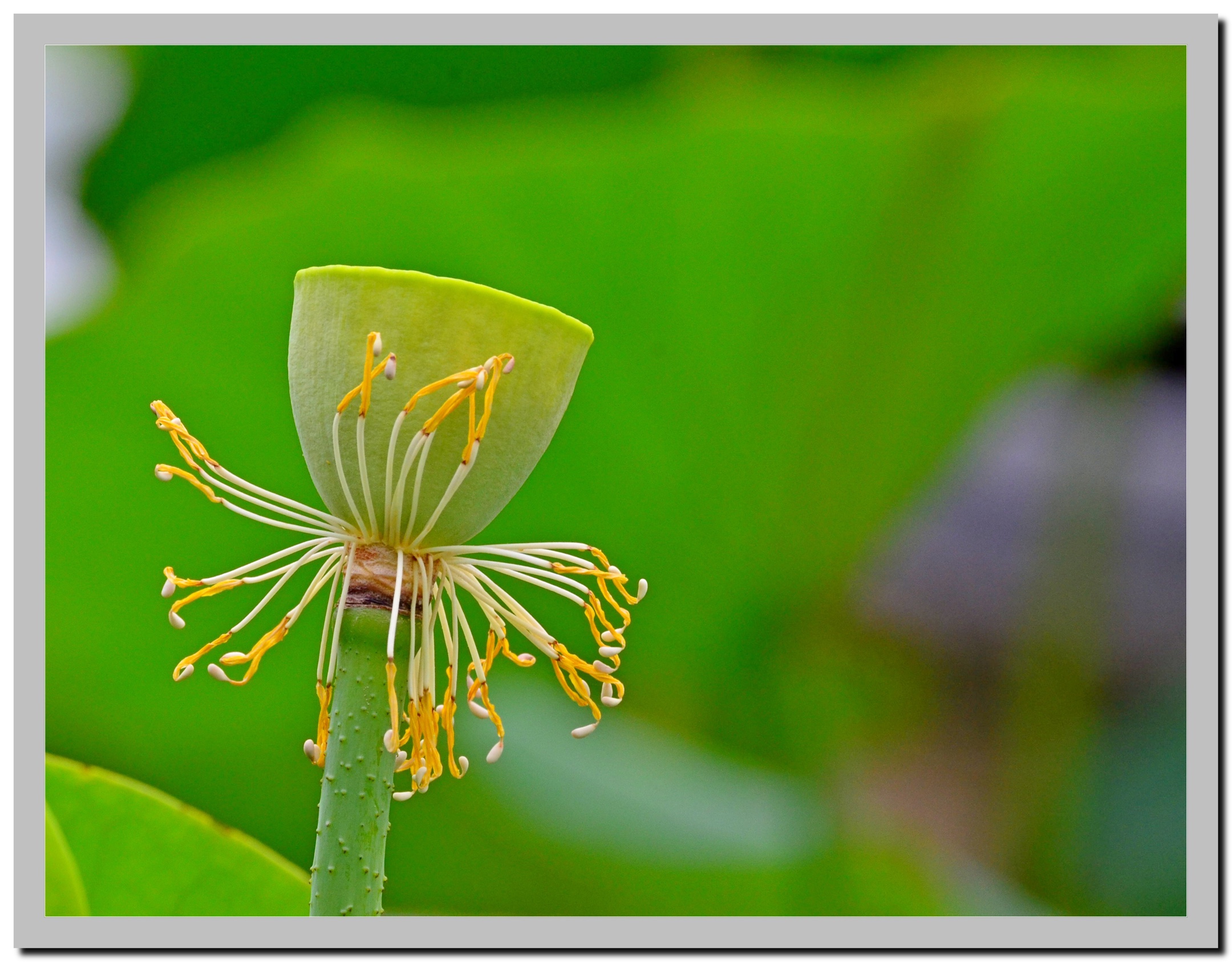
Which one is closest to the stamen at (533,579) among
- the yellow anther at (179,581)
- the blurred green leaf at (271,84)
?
the yellow anther at (179,581)

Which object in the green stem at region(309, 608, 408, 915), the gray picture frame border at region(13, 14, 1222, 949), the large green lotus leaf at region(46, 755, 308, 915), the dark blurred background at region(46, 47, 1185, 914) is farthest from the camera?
the dark blurred background at region(46, 47, 1185, 914)

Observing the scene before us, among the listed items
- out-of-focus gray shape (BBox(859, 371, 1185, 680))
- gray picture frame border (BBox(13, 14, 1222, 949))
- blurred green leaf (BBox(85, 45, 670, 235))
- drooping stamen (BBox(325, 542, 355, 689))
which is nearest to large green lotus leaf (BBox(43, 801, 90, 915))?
drooping stamen (BBox(325, 542, 355, 689))

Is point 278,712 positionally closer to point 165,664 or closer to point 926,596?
point 165,664

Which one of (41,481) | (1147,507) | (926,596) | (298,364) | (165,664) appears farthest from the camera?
(926,596)

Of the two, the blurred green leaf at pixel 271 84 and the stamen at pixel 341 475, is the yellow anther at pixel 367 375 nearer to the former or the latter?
the stamen at pixel 341 475

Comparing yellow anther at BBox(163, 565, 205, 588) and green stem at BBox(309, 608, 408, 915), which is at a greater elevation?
yellow anther at BBox(163, 565, 205, 588)

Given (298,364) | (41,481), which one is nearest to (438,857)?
(41,481)

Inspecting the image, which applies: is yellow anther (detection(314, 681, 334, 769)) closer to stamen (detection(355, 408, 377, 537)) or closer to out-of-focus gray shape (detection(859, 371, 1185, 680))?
stamen (detection(355, 408, 377, 537))

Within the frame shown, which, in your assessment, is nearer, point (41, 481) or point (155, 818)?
point (155, 818)
